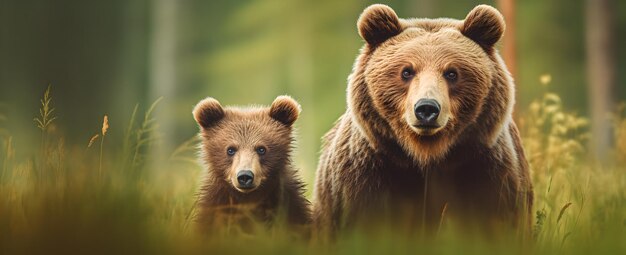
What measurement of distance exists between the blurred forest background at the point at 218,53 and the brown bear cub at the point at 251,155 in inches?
440

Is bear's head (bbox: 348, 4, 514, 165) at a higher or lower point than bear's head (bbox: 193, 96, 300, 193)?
higher

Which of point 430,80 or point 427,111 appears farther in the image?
point 430,80

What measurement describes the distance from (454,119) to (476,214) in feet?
1.45

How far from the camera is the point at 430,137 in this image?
3662mm

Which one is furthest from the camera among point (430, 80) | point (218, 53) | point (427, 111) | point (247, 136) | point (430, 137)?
point (218, 53)

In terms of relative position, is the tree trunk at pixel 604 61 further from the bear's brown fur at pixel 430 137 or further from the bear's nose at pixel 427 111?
the bear's nose at pixel 427 111

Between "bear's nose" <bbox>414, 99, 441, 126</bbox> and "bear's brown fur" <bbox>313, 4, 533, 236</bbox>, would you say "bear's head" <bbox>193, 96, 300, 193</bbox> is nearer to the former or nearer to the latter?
"bear's brown fur" <bbox>313, 4, 533, 236</bbox>

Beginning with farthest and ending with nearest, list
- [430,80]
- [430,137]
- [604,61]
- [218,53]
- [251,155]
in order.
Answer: [218,53], [604,61], [251,155], [430,137], [430,80]

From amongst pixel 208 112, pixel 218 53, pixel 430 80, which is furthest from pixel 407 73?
pixel 218 53

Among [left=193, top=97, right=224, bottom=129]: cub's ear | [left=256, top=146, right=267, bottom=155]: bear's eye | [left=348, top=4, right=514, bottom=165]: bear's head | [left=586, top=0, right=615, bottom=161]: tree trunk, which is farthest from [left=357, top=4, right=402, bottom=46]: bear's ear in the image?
[left=586, top=0, right=615, bottom=161]: tree trunk

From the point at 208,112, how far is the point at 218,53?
1832 cm

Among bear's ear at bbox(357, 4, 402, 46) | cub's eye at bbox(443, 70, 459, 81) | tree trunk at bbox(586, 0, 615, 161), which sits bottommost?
cub's eye at bbox(443, 70, 459, 81)

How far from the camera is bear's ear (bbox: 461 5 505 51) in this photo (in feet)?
12.4

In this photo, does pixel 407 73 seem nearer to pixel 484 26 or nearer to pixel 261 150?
pixel 484 26
